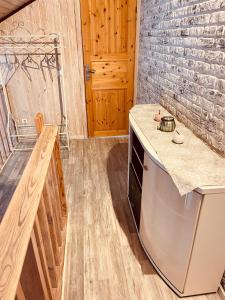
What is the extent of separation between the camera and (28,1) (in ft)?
9.57

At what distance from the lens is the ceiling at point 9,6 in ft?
8.30

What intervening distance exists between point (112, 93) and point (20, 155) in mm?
1665

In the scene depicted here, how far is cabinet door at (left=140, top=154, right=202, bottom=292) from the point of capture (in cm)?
129

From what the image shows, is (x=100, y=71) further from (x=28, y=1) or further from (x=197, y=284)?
(x=197, y=284)

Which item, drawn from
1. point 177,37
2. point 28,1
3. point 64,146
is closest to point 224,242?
point 177,37

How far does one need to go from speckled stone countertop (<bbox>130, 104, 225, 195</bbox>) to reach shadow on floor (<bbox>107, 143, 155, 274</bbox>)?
0.92 meters

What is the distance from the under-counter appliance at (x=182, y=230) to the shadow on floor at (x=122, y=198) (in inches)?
4.1

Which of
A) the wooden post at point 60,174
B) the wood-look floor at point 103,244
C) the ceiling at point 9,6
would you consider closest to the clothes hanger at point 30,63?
the ceiling at point 9,6

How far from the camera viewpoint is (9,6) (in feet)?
8.84

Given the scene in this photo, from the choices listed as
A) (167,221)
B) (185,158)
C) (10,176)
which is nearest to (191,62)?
(185,158)

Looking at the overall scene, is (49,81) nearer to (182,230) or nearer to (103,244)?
(103,244)

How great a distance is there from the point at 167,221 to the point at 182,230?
0.12 m

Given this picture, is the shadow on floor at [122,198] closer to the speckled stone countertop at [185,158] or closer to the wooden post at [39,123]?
the speckled stone countertop at [185,158]

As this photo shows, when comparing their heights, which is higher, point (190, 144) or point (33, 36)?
point (33, 36)
